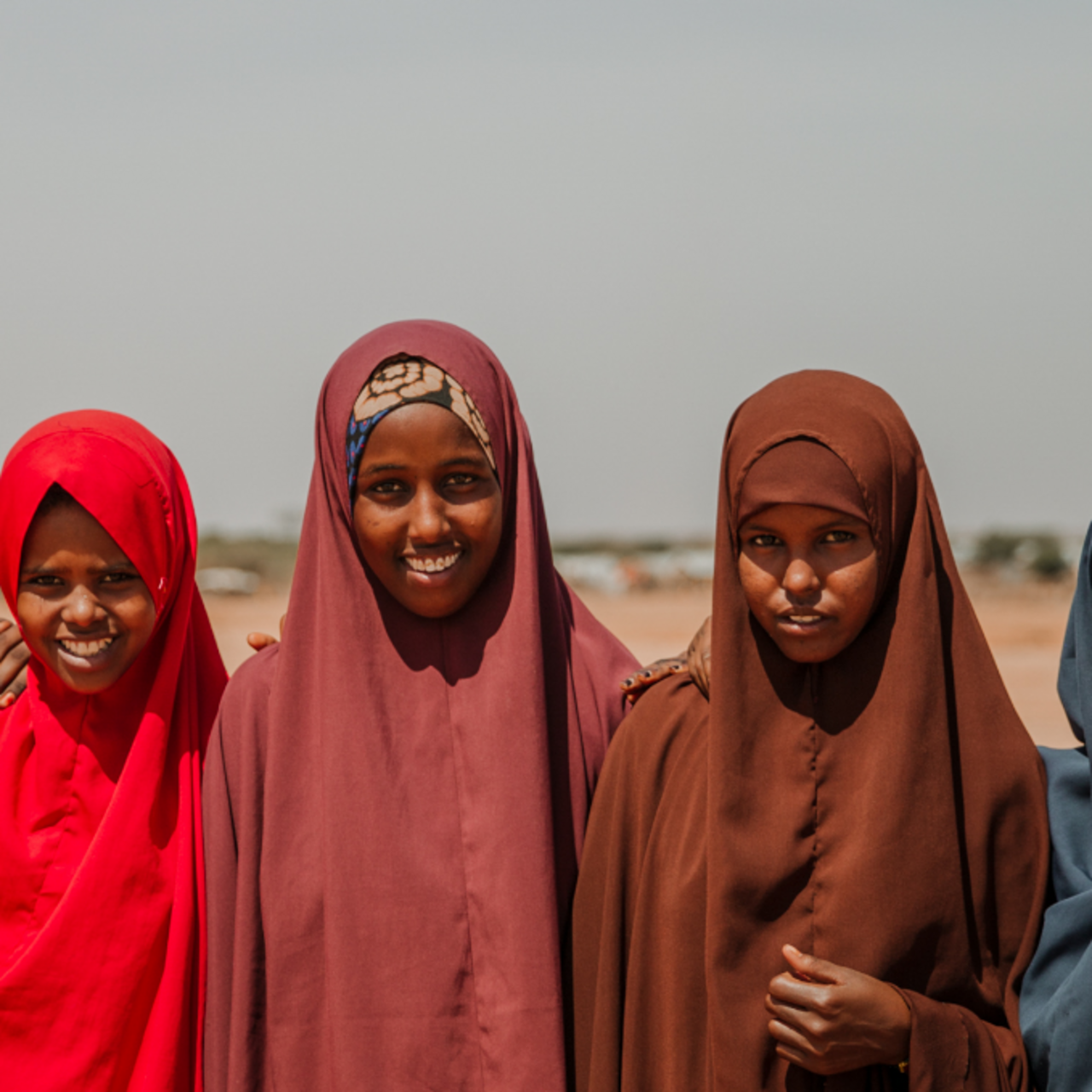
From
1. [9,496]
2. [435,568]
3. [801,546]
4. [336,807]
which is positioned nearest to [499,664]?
[435,568]

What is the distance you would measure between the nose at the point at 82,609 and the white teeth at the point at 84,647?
0.04m

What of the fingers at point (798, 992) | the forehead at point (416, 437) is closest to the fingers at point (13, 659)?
the forehead at point (416, 437)

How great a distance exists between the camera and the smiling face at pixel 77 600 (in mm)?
2691

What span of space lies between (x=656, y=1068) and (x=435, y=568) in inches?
41.8

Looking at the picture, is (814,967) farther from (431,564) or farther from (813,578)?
(431,564)

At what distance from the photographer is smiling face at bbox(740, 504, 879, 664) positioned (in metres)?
2.40

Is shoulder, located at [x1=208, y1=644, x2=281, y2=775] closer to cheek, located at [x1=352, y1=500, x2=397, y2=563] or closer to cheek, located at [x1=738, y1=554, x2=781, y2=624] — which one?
cheek, located at [x1=352, y1=500, x2=397, y2=563]

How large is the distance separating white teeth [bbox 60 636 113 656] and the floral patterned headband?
0.60 m

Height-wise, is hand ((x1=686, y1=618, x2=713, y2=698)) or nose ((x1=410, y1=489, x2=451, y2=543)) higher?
nose ((x1=410, y1=489, x2=451, y2=543))

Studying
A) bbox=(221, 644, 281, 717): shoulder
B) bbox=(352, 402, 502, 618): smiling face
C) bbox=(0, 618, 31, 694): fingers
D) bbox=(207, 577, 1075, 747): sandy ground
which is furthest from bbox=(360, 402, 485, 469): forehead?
bbox=(207, 577, 1075, 747): sandy ground

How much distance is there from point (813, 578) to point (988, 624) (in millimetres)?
25622

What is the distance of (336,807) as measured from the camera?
263 cm

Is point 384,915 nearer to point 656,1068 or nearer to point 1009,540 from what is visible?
point 656,1068

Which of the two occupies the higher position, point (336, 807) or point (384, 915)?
point (336, 807)
